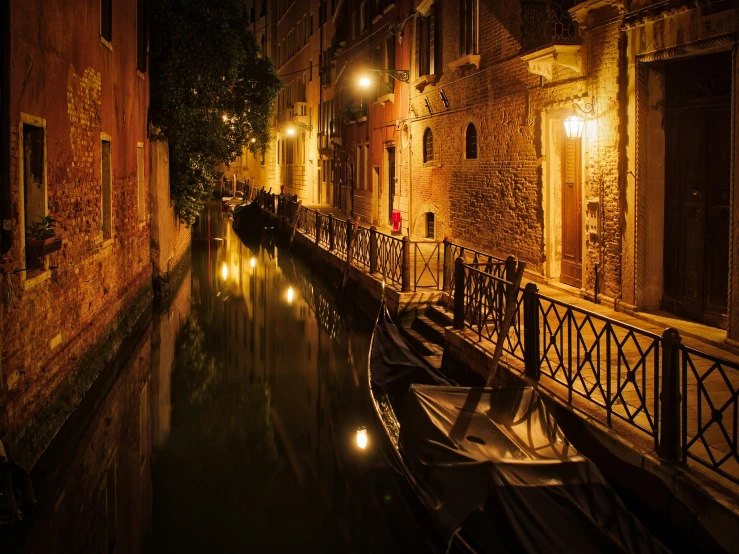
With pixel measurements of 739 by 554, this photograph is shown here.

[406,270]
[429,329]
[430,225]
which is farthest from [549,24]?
[430,225]

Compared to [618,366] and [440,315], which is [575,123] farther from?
[618,366]

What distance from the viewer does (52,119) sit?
7.45 meters

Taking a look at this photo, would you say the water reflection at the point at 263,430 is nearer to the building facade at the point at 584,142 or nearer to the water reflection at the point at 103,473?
the water reflection at the point at 103,473

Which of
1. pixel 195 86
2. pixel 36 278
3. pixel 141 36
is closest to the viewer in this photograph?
pixel 36 278

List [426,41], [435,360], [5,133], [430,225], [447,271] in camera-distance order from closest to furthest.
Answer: [5,133]
[435,360]
[447,271]
[426,41]
[430,225]

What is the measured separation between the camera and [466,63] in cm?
1503

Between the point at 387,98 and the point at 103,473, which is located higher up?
the point at 387,98

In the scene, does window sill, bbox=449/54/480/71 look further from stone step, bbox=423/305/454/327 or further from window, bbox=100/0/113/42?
window, bbox=100/0/113/42

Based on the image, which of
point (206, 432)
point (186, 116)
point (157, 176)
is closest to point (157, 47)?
point (186, 116)

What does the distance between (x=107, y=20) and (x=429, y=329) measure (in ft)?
19.7

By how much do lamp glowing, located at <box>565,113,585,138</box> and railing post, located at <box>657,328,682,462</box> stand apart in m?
6.36

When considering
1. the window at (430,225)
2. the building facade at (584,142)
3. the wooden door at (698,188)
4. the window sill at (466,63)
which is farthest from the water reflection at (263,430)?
the window sill at (466,63)

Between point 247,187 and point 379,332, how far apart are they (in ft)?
124

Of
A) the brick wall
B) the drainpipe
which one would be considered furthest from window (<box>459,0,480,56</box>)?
the drainpipe
